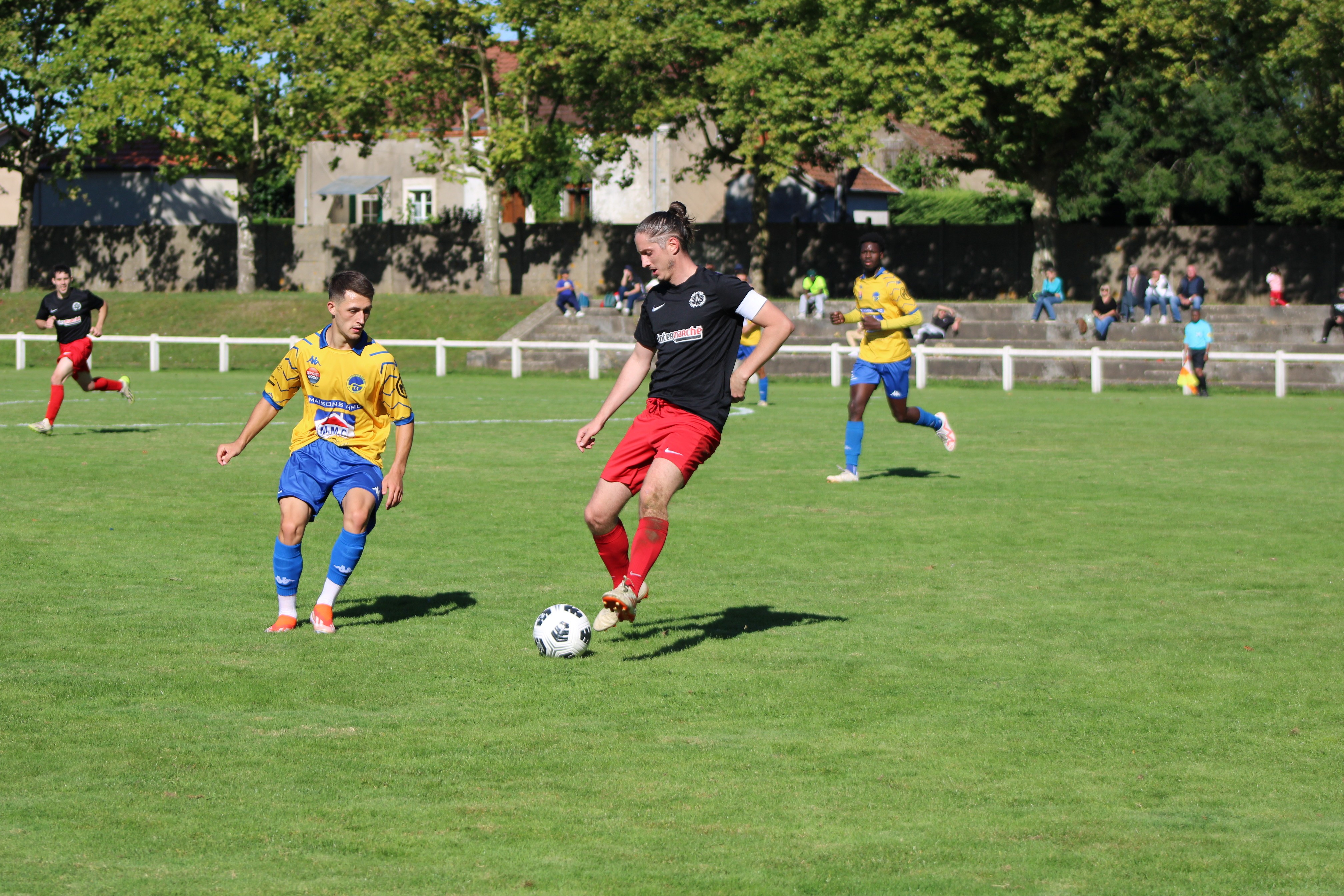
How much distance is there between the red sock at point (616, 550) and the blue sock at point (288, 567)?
1582 millimetres

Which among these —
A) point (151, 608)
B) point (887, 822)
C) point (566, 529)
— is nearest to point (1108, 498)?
point (566, 529)

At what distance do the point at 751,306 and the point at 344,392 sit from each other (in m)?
2.20

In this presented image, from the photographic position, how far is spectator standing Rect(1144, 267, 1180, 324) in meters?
41.3

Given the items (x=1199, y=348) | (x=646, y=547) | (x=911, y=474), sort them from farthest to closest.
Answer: (x=1199, y=348), (x=911, y=474), (x=646, y=547)

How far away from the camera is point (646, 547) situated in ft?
26.6

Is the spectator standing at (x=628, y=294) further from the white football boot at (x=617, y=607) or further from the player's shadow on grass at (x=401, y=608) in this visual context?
the white football boot at (x=617, y=607)

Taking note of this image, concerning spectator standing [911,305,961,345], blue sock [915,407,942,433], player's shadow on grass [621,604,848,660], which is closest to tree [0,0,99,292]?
spectator standing [911,305,961,345]

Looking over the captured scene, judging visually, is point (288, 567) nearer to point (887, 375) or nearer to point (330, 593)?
point (330, 593)

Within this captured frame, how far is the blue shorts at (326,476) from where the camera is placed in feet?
28.0

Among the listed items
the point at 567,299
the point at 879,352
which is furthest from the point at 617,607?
the point at 567,299

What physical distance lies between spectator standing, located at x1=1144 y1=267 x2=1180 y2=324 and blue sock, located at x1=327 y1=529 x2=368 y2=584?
34981 millimetres

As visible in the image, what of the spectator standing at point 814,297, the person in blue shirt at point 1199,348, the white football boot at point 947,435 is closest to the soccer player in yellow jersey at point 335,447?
the white football boot at point 947,435

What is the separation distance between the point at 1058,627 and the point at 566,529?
4.73m

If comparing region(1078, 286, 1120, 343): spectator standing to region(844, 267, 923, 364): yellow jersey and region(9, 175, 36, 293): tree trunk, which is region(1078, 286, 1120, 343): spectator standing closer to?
region(844, 267, 923, 364): yellow jersey
